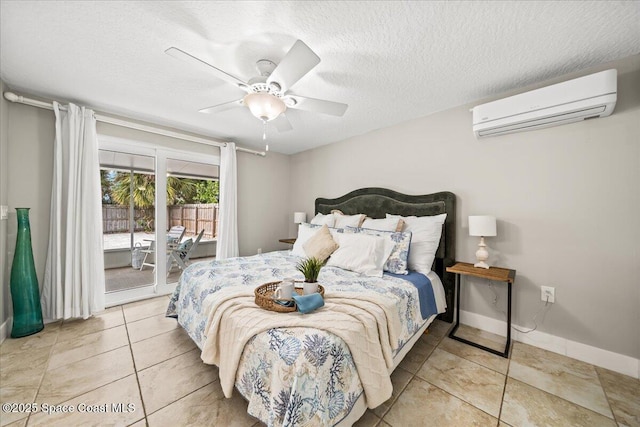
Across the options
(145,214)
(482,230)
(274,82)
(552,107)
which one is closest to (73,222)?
(145,214)

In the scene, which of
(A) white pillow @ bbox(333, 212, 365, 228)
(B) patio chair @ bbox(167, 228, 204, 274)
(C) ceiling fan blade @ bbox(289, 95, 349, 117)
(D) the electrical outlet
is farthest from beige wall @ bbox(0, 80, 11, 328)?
(D) the electrical outlet

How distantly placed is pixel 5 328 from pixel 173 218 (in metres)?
1.80

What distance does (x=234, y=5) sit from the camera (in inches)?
52.8

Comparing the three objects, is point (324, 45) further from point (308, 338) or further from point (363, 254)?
point (308, 338)

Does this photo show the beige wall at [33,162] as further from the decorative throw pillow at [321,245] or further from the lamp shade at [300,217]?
the decorative throw pillow at [321,245]

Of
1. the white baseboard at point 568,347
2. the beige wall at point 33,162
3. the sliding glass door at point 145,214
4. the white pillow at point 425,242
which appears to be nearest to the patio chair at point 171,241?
the sliding glass door at point 145,214

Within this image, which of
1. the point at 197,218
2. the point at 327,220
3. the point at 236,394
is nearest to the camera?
the point at 236,394

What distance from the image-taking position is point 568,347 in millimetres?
2002

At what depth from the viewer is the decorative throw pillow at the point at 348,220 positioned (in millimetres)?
3068

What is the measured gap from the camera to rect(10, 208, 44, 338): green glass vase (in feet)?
7.16

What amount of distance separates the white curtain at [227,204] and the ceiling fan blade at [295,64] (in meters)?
2.26

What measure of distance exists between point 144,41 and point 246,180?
255 centimetres

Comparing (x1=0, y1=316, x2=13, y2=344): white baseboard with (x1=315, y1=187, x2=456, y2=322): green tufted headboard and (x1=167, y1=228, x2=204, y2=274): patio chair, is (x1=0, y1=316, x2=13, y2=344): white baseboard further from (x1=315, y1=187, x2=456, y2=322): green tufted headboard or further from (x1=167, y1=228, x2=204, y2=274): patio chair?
(x1=315, y1=187, x2=456, y2=322): green tufted headboard

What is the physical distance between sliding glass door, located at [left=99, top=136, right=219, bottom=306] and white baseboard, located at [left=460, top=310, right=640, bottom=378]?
13.0ft
